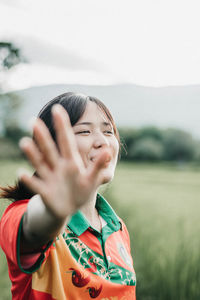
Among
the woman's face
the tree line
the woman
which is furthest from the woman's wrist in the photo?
the tree line

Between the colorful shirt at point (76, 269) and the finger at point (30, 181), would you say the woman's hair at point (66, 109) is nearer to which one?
the colorful shirt at point (76, 269)

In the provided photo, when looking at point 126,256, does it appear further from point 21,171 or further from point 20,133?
point 20,133

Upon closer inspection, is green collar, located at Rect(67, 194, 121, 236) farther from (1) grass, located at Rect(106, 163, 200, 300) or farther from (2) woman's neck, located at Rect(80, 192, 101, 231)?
(1) grass, located at Rect(106, 163, 200, 300)

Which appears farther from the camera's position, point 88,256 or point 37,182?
point 88,256

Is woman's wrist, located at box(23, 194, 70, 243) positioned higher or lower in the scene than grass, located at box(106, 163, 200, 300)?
higher

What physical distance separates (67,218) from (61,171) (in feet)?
0.24

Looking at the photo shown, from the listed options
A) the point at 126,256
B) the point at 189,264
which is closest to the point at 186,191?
the point at 189,264

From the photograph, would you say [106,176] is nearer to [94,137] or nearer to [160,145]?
[94,137]

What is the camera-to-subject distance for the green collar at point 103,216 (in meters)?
0.75

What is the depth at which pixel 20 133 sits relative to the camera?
1537mm

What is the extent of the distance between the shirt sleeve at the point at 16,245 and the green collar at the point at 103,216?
0.23m

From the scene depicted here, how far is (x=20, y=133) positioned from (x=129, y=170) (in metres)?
0.86

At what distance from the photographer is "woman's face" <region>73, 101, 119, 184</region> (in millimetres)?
698

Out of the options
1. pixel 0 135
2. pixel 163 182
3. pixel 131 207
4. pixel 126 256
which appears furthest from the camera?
pixel 163 182
